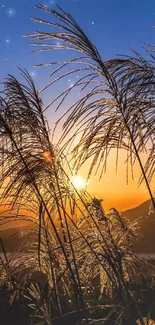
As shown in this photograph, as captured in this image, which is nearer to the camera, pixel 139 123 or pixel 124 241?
pixel 139 123

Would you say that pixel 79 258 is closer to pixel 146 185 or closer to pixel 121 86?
pixel 146 185

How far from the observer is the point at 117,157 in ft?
11.8

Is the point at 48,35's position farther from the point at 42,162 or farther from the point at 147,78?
the point at 42,162

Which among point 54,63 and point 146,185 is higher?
point 54,63

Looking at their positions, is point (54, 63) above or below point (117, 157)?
above

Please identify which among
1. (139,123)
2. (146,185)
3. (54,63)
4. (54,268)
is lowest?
(54,268)

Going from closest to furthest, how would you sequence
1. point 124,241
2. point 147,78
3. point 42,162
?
point 147,78, point 42,162, point 124,241

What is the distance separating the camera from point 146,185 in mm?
3643

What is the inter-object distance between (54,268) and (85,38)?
6.78 ft

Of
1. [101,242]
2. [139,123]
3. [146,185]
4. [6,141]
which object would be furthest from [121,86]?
[101,242]

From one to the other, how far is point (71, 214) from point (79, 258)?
430mm

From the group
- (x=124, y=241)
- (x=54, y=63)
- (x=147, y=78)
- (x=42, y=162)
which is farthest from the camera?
(x=124, y=241)

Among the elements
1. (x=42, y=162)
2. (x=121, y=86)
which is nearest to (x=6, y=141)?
(x=42, y=162)

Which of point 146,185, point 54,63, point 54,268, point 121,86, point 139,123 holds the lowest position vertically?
point 54,268
